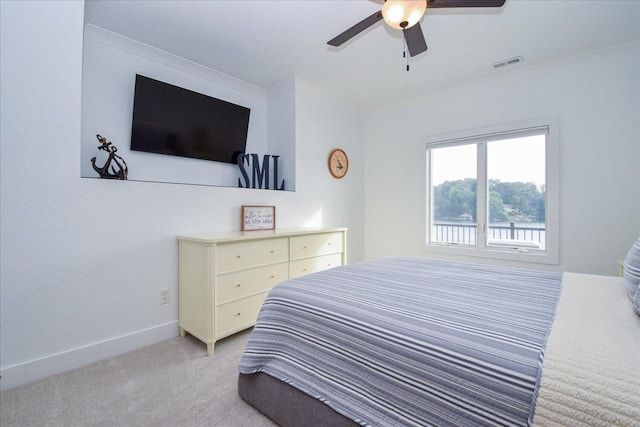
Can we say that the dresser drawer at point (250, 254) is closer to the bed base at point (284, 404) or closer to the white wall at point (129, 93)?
the bed base at point (284, 404)

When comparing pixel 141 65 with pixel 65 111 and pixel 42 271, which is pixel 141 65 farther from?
pixel 42 271

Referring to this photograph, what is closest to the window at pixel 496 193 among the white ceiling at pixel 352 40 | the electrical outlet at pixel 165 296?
the white ceiling at pixel 352 40

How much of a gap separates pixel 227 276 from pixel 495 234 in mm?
3046

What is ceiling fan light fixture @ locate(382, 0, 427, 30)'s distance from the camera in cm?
153

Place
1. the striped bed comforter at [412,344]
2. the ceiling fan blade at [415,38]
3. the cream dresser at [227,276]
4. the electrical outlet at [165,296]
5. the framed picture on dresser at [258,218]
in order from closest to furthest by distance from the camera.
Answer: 1. the striped bed comforter at [412,344]
2. the ceiling fan blade at [415,38]
3. the cream dresser at [227,276]
4. the electrical outlet at [165,296]
5. the framed picture on dresser at [258,218]

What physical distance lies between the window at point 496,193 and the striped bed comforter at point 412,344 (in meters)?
1.80

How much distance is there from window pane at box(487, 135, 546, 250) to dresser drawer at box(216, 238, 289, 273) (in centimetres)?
253

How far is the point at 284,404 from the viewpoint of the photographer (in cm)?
127

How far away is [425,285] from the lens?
146 cm

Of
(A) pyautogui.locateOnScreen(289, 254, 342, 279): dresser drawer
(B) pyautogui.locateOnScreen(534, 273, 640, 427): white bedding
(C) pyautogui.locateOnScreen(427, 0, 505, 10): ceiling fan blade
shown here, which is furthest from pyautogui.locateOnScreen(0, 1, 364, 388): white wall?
(B) pyautogui.locateOnScreen(534, 273, 640, 427): white bedding

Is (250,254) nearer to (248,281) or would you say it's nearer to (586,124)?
(248,281)

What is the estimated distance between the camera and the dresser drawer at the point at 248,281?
6.81 ft

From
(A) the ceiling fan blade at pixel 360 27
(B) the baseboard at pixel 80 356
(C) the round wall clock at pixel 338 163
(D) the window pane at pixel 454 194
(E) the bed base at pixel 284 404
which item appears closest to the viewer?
(E) the bed base at pixel 284 404

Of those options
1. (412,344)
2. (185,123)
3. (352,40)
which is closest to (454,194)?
(352,40)
